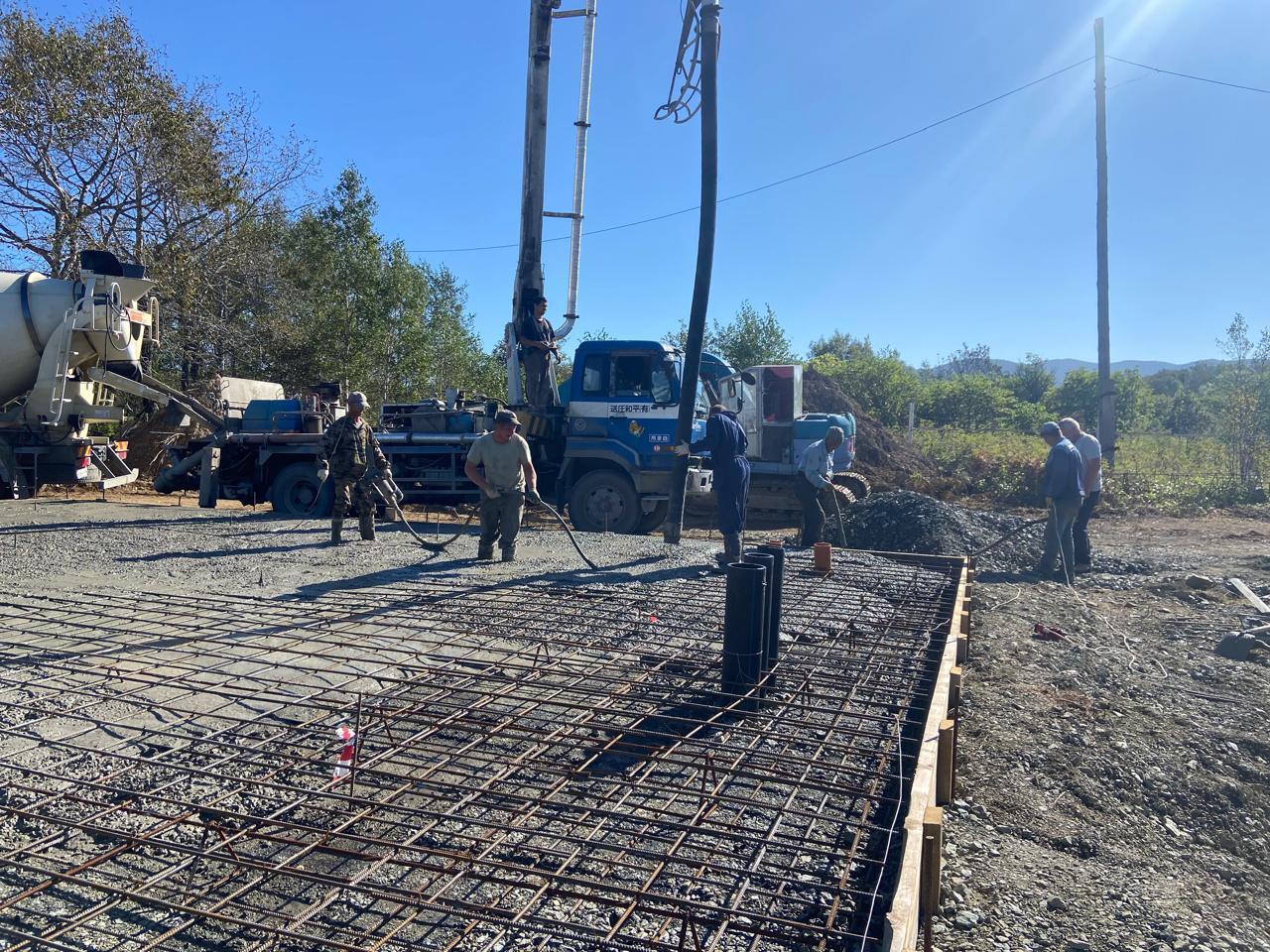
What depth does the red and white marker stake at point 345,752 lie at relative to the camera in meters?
3.22

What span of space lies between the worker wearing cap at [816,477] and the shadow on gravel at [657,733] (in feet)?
18.4

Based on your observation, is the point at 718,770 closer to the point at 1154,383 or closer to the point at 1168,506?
the point at 1168,506

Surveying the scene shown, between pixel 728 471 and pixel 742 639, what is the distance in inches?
156

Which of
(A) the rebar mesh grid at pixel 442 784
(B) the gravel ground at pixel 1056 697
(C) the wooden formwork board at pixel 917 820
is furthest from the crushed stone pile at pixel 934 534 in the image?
(C) the wooden formwork board at pixel 917 820

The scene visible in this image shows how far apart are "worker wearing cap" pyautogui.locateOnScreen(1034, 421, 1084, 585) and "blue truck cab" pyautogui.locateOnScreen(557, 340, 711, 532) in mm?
4093

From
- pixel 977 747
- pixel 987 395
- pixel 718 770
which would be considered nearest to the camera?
pixel 718 770

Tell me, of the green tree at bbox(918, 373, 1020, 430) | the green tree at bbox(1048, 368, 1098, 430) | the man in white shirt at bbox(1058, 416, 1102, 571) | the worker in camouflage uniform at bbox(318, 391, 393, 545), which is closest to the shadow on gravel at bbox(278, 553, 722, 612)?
the worker in camouflage uniform at bbox(318, 391, 393, 545)

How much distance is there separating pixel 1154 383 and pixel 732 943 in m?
75.1

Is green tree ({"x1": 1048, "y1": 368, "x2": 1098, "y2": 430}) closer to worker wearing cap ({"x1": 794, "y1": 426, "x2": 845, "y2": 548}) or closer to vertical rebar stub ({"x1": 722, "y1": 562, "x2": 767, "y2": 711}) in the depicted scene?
worker wearing cap ({"x1": 794, "y1": 426, "x2": 845, "y2": 548})

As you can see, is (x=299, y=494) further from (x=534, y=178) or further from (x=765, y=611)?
(x=765, y=611)

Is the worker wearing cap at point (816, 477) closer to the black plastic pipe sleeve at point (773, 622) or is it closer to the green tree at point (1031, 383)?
the black plastic pipe sleeve at point (773, 622)

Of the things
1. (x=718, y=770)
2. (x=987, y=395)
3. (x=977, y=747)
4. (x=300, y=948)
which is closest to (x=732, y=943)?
(x=718, y=770)

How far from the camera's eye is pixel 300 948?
222 cm

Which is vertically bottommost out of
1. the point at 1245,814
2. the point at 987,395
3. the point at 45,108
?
the point at 1245,814
